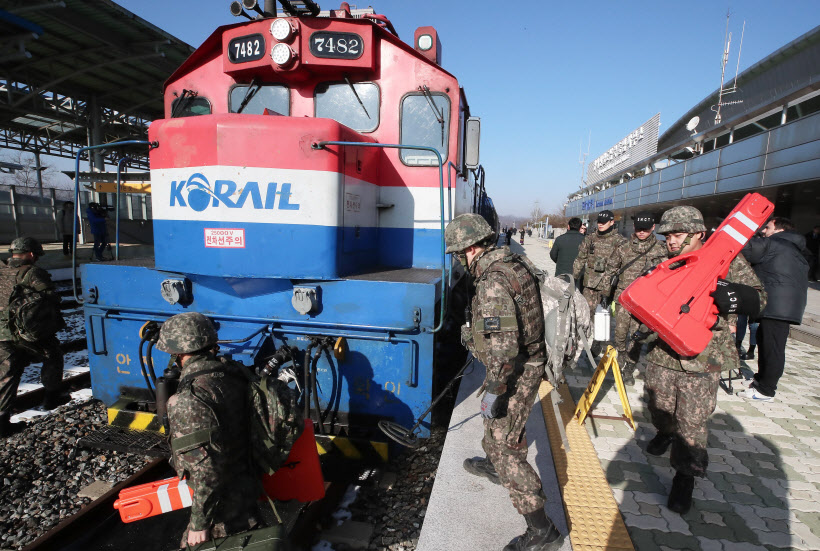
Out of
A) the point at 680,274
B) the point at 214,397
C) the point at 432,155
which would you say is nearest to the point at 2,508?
the point at 214,397

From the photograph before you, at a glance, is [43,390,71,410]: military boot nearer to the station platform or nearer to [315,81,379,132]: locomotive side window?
[315,81,379,132]: locomotive side window

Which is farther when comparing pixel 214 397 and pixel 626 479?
pixel 626 479

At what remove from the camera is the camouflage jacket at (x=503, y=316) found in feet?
7.70

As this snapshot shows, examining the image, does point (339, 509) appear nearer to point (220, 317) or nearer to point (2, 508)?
point (220, 317)

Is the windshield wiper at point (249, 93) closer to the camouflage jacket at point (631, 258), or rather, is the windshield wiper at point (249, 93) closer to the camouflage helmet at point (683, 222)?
the camouflage helmet at point (683, 222)

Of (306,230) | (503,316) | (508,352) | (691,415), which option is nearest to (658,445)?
(691,415)

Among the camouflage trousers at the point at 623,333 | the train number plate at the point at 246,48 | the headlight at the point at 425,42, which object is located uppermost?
the headlight at the point at 425,42

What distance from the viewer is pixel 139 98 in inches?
633

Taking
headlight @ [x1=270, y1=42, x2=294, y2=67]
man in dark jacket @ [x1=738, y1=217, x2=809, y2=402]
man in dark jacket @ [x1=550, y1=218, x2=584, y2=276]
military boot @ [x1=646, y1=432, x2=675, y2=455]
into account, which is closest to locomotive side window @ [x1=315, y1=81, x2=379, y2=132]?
headlight @ [x1=270, y1=42, x2=294, y2=67]

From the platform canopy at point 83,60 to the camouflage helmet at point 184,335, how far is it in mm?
11166

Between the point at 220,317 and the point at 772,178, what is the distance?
50.9 ft

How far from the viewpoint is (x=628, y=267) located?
511 centimetres

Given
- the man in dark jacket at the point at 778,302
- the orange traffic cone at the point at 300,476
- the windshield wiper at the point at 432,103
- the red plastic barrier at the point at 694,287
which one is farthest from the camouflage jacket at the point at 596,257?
the orange traffic cone at the point at 300,476

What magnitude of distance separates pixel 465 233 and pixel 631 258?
3.71m
